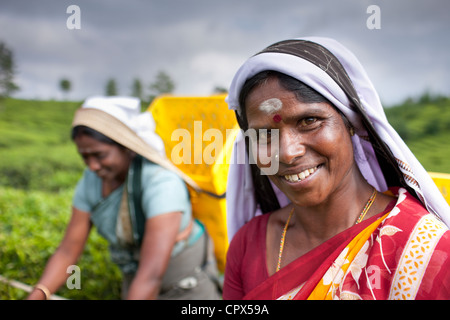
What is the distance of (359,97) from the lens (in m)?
1.44

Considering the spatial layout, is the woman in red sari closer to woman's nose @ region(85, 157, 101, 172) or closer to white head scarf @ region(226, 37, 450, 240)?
white head scarf @ region(226, 37, 450, 240)

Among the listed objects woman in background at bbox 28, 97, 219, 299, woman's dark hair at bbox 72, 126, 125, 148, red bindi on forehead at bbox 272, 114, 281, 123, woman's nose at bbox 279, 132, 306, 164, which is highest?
red bindi on forehead at bbox 272, 114, 281, 123

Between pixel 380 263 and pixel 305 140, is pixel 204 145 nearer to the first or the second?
pixel 305 140

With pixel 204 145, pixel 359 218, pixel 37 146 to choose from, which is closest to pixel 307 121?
pixel 359 218

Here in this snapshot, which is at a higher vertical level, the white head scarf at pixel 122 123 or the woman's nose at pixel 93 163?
the white head scarf at pixel 122 123

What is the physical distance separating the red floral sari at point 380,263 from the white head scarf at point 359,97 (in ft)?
0.25

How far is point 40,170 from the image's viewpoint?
7.57 m

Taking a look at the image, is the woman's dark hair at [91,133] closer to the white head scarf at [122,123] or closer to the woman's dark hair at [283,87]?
the white head scarf at [122,123]

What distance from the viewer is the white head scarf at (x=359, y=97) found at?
134 cm

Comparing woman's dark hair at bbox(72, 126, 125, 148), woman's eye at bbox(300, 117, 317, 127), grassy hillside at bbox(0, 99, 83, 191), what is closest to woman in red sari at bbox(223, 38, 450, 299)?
woman's eye at bbox(300, 117, 317, 127)

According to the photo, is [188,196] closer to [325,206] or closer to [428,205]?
[325,206]

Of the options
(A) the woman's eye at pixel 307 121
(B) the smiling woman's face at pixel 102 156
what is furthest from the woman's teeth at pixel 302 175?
(B) the smiling woman's face at pixel 102 156

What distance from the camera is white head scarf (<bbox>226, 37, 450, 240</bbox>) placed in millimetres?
1343

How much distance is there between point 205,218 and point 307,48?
1755 mm
